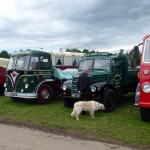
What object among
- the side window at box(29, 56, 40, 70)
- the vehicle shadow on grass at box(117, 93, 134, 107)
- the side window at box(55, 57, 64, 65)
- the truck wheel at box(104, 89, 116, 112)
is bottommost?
the vehicle shadow on grass at box(117, 93, 134, 107)

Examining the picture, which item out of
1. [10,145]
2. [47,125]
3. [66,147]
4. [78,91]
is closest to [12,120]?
[47,125]

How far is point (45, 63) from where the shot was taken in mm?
15289

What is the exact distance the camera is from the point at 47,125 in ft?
32.6

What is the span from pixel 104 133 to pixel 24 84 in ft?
21.4

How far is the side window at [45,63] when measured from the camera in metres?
15.1

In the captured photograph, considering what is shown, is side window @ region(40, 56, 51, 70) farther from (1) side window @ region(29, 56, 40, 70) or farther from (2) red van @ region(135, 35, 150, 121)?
(2) red van @ region(135, 35, 150, 121)

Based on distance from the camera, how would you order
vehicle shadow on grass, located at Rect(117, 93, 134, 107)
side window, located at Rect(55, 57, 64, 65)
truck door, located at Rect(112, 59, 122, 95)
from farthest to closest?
1. side window, located at Rect(55, 57, 64, 65)
2. vehicle shadow on grass, located at Rect(117, 93, 134, 107)
3. truck door, located at Rect(112, 59, 122, 95)

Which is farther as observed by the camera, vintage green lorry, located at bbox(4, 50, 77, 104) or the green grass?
vintage green lorry, located at bbox(4, 50, 77, 104)

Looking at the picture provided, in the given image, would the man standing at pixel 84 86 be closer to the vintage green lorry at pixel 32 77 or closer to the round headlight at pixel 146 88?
the round headlight at pixel 146 88

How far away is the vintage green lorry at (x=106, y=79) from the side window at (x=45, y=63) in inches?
78.9

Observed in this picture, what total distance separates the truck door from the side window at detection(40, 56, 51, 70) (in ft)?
11.7

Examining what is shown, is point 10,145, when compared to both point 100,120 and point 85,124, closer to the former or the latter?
point 85,124

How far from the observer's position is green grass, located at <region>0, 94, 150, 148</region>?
8.29 metres

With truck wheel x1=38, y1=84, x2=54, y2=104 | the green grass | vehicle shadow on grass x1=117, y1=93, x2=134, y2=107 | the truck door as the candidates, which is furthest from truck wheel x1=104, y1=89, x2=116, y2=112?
truck wheel x1=38, y1=84, x2=54, y2=104
